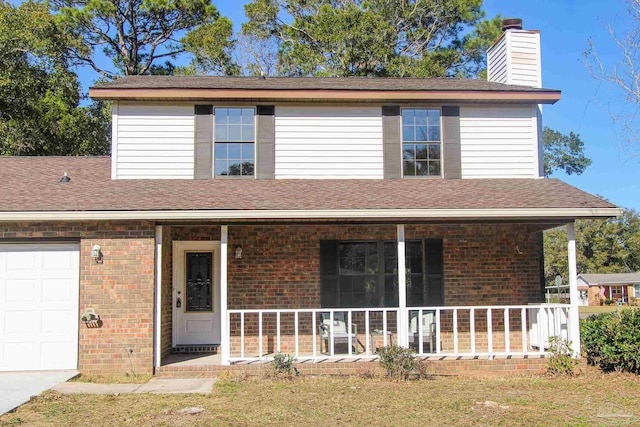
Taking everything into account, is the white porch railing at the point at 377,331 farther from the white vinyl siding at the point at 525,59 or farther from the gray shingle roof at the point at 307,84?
the white vinyl siding at the point at 525,59

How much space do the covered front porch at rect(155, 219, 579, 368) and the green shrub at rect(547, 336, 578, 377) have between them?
37.0 inches

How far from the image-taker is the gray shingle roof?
1180 cm

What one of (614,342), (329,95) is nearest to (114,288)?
(329,95)

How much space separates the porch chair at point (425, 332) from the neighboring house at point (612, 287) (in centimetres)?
5095

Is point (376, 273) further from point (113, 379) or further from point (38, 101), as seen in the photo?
point (38, 101)

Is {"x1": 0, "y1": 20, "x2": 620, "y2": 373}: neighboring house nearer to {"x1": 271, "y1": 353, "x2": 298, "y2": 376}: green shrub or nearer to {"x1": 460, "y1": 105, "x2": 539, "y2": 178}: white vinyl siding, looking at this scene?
{"x1": 460, "y1": 105, "x2": 539, "y2": 178}: white vinyl siding

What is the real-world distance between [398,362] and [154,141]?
590 cm

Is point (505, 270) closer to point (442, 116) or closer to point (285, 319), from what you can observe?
point (442, 116)

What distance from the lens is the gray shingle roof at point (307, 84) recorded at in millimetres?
11804

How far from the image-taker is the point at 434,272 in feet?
38.4

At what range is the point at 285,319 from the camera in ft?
37.8

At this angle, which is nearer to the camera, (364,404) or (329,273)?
(364,404)

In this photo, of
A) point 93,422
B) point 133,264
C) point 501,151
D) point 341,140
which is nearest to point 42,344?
point 133,264

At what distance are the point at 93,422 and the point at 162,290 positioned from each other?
361 cm
